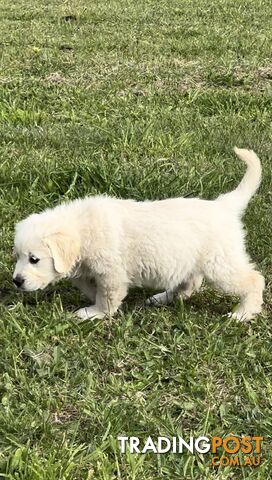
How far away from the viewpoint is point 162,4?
14211 mm

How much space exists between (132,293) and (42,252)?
0.89 meters

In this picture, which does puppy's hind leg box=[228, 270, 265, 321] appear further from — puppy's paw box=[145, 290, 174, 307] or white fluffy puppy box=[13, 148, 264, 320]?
puppy's paw box=[145, 290, 174, 307]

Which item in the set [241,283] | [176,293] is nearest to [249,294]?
[241,283]

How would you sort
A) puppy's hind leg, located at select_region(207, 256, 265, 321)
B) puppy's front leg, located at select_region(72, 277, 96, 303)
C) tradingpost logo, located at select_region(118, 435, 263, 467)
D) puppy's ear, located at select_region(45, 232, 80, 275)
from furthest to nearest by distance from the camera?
1. puppy's front leg, located at select_region(72, 277, 96, 303)
2. puppy's hind leg, located at select_region(207, 256, 265, 321)
3. puppy's ear, located at select_region(45, 232, 80, 275)
4. tradingpost logo, located at select_region(118, 435, 263, 467)

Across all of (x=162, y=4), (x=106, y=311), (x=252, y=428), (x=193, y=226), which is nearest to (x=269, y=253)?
(x=193, y=226)

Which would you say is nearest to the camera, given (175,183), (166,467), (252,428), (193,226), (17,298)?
(166,467)

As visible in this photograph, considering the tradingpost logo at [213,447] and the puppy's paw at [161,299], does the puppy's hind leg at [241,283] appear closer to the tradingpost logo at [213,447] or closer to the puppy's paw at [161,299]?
the puppy's paw at [161,299]

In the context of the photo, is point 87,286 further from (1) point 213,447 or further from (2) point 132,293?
(1) point 213,447

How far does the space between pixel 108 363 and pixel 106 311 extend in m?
0.41

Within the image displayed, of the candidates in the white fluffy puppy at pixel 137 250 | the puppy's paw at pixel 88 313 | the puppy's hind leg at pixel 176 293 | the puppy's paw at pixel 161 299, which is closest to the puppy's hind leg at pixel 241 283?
the white fluffy puppy at pixel 137 250

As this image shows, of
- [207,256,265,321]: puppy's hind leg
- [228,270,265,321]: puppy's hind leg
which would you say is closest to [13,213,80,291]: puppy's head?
[207,256,265,321]: puppy's hind leg

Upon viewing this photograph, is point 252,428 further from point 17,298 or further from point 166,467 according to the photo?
point 17,298

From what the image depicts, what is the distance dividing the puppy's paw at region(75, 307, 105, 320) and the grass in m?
0.08

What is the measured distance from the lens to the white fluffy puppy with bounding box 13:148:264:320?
331 cm
